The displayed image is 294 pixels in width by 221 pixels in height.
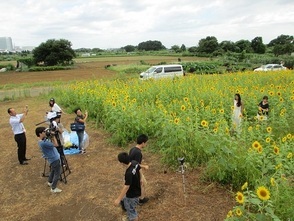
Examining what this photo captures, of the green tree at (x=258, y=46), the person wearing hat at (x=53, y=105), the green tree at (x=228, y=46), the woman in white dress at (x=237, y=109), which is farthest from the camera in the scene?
the green tree at (x=258, y=46)

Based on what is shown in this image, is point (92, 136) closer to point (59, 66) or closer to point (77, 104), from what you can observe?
point (77, 104)

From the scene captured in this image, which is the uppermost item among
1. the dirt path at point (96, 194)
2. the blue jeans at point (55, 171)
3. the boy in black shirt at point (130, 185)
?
the boy in black shirt at point (130, 185)

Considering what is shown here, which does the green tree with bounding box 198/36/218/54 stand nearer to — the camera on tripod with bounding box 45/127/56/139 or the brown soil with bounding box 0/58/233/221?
the brown soil with bounding box 0/58/233/221

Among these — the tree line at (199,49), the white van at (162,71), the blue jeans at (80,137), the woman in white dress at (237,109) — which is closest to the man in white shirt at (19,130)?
the blue jeans at (80,137)

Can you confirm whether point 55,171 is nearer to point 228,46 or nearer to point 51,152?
point 51,152

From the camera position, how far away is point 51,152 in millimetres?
5000

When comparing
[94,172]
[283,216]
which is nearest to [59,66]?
[94,172]

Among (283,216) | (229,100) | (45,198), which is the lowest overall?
(45,198)

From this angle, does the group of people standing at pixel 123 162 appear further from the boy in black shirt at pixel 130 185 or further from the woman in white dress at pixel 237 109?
the woman in white dress at pixel 237 109

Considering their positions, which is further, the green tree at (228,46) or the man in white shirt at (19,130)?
the green tree at (228,46)

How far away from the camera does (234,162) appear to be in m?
4.61

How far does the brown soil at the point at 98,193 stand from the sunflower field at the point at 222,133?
366 mm

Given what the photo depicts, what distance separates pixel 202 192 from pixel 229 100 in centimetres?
457

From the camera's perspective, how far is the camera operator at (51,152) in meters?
4.85
